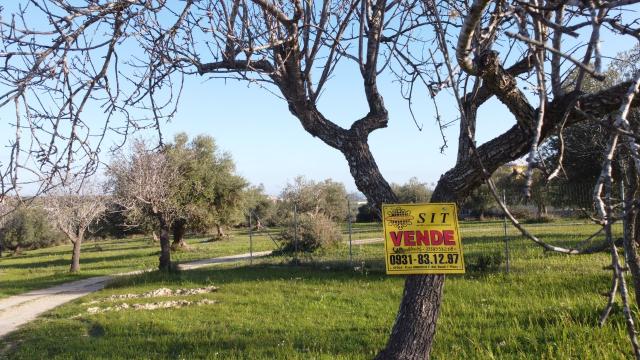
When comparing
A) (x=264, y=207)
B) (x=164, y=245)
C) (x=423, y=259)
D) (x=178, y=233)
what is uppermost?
(x=264, y=207)

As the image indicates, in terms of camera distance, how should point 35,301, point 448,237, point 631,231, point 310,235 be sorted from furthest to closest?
point 310,235 → point 35,301 → point 448,237 → point 631,231

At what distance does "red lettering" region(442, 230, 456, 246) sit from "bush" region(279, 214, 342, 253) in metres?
16.1

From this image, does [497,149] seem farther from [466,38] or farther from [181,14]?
[181,14]

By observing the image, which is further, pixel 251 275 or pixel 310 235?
pixel 310 235

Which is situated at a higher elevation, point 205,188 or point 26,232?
point 205,188

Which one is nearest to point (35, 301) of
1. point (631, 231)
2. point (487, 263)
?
point (487, 263)

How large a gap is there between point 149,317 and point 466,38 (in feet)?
25.9

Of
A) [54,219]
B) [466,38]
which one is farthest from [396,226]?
[54,219]

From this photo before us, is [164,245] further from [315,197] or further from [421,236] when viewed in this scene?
[315,197]

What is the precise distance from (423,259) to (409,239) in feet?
0.60

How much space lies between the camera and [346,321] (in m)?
7.50

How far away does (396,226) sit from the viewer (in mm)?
3912

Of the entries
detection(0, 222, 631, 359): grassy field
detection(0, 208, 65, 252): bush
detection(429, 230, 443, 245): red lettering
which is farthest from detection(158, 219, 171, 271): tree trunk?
detection(0, 208, 65, 252): bush

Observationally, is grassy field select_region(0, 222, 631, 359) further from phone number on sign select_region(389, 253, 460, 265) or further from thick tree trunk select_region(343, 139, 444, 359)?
phone number on sign select_region(389, 253, 460, 265)
